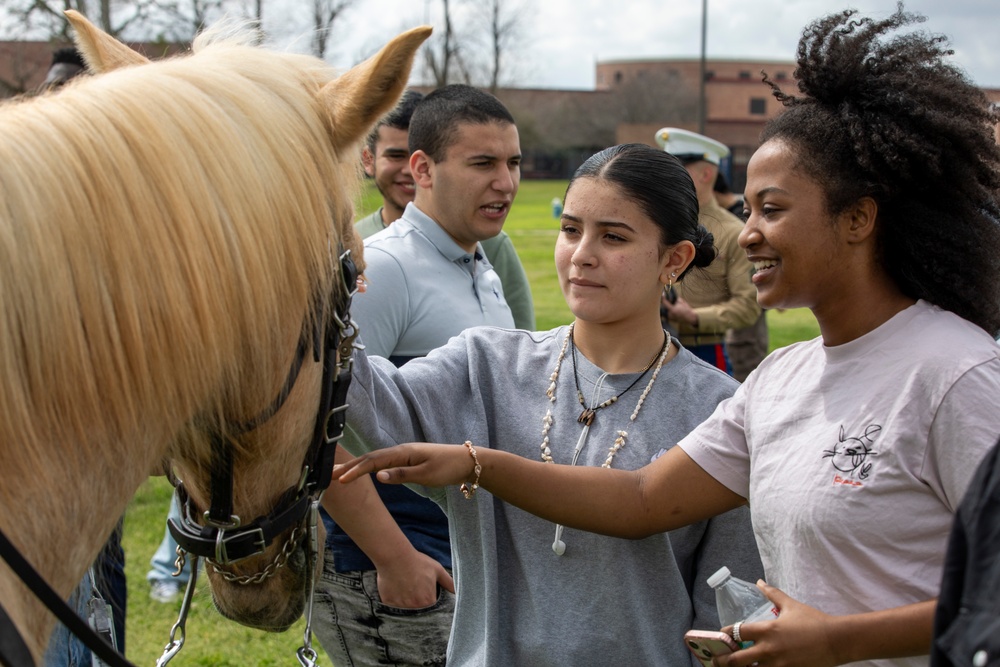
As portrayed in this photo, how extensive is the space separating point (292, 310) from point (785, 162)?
98 cm

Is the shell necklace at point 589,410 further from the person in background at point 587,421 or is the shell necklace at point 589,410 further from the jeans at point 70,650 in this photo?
the jeans at point 70,650

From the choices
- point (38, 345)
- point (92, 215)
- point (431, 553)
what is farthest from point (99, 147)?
point (431, 553)

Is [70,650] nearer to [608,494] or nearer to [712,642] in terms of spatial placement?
[608,494]

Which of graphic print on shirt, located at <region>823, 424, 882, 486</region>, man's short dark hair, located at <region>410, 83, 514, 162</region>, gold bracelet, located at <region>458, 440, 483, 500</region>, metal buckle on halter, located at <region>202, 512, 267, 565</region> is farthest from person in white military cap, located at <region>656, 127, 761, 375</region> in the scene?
metal buckle on halter, located at <region>202, 512, 267, 565</region>

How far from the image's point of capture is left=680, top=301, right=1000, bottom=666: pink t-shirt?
1.54 metres

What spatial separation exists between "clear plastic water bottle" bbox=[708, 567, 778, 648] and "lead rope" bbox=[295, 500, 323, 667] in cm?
76

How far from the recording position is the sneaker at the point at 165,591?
4926 mm

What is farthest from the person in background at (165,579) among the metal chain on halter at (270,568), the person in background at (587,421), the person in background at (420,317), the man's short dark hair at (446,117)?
the metal chain on halter at (270,568)

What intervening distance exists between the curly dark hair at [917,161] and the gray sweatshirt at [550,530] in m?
0.56

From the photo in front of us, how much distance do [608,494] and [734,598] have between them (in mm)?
329

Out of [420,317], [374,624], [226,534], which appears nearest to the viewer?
[226,534]

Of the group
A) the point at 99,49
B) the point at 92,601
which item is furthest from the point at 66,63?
the point at 92,601

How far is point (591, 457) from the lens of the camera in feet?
6.82

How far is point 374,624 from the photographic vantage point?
2572mm
